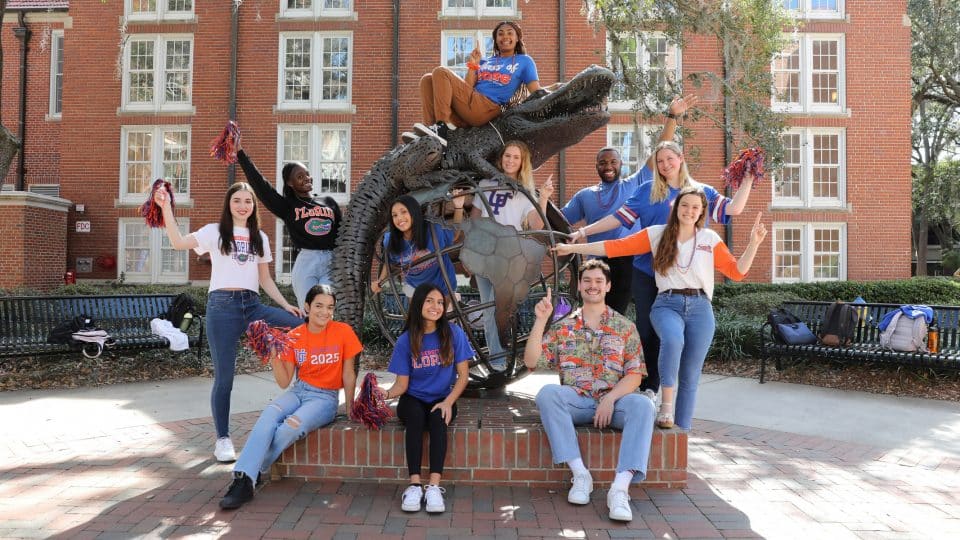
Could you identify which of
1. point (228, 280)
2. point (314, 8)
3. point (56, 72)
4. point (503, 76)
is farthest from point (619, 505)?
point (56, 72)

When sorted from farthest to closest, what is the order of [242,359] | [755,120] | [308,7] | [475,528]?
[308,7], [755,120], [242,359], [475,528]

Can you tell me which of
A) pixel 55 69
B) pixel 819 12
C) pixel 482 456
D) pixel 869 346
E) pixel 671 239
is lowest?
pixel 482 456

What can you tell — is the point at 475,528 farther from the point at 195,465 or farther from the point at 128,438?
the point at 128,438

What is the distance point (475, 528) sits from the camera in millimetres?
3023

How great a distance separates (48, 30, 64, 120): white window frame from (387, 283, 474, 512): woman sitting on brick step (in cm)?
1992

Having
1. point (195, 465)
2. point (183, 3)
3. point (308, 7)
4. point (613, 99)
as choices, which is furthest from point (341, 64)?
point (195, 465)

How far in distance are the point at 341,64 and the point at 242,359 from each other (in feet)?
33.1

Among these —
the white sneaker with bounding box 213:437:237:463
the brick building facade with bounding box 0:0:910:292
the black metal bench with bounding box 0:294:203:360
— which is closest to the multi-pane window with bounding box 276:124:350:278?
the brick building facade with bounding box 0:0:910:292

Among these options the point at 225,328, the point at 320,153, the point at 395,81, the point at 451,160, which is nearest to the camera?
the point at 225,328

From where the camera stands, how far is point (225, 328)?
408 centimetres

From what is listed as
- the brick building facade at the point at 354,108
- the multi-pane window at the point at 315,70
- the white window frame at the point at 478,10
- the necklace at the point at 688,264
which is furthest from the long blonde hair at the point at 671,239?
the multi-pane window at the point at 315,70

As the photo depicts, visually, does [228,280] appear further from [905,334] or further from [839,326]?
[905,334]

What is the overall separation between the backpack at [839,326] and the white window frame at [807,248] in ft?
30.0

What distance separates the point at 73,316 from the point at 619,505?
781cm
